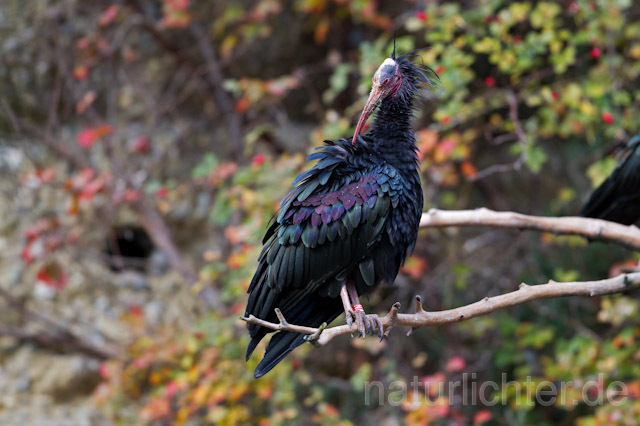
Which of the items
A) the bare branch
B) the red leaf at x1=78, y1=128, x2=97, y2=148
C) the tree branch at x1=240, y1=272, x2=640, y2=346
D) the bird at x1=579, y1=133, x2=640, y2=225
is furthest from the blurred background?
the tree branch at x1=240, y1=272, x2=640, y2=346

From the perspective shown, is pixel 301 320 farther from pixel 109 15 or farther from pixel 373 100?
pixel 109 15

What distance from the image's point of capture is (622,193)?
357 centimetres

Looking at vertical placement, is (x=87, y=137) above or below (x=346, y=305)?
above

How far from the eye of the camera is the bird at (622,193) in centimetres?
353

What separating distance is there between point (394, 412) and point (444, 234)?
167 centimetres

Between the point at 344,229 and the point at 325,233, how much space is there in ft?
0.25

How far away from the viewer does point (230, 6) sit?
5.70m

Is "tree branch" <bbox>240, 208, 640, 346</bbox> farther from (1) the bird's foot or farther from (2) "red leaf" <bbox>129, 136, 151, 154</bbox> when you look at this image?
(2) "red leaf" <bbox>129, 136, 151, 154</bbox>

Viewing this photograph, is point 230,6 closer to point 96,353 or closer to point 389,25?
point 389,25

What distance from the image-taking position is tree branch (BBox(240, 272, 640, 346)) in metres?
2.39

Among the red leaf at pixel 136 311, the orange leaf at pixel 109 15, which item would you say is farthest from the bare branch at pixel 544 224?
the orange leaf at pixel 109 15

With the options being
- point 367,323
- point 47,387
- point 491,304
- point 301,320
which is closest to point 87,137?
point 47,387

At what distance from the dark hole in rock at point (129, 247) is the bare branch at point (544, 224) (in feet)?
10.0

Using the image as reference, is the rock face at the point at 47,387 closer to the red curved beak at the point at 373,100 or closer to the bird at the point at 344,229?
the bird at the point at 344,229
